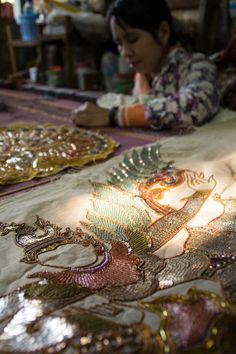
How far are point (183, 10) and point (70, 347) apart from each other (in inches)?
88.5

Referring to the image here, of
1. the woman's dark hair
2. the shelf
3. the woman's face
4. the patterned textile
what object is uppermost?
the woman's dark hair

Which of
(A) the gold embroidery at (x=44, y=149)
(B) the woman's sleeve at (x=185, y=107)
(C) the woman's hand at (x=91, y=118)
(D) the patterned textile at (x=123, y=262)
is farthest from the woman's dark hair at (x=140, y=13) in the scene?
(D) the patterned textile at (x=123, y=262)

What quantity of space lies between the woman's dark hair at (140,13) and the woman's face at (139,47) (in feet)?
0.06

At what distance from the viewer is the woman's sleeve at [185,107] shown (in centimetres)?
130

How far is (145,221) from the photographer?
2.21 ft

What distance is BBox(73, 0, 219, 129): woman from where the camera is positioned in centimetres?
131

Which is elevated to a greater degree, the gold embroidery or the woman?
the woman

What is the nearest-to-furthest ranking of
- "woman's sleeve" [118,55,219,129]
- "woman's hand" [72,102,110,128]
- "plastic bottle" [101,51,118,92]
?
"woman's sleeve" [118,55,219,129], "woman's hand" [72,102,110,128], "plastic bottle" [101,51,118,92]

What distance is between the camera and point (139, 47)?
4.99ft

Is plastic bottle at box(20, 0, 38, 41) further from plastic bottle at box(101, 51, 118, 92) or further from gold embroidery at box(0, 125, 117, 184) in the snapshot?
gold embroidery at box(0, 125, 117, 184)

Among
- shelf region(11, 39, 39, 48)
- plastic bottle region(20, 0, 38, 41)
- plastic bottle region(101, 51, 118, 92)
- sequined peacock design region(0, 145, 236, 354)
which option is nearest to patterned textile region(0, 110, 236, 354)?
sequined peacock design region(0, 145, 236, 354)

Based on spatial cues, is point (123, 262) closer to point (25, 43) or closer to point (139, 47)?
point (139, 47)

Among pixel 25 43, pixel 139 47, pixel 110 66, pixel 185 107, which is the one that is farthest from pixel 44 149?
pixel 25 43

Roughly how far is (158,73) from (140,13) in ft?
0.94
